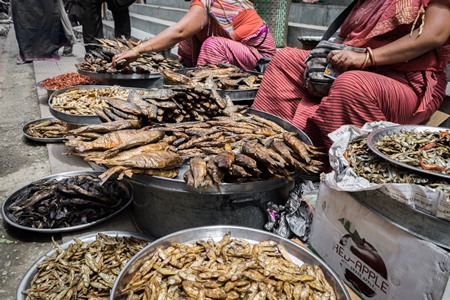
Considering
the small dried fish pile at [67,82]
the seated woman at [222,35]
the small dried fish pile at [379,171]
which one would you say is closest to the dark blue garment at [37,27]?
the small dried fish pile at [67,82]

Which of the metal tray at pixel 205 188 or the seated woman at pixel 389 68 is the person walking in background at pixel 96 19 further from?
the metal tray at pixel 205 188

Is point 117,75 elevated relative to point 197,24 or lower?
lower

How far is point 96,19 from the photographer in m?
7.42

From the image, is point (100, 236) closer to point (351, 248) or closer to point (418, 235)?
point (351, 248)

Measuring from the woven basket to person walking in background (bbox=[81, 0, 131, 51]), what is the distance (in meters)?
2.86

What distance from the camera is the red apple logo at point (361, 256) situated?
6.15 ft

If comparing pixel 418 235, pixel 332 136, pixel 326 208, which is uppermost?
pixel 332 136

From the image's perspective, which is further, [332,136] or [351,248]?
[332,136]

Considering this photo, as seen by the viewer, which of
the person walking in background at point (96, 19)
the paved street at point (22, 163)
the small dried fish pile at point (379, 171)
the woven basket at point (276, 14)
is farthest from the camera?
the person walking in background at point (96, 19)

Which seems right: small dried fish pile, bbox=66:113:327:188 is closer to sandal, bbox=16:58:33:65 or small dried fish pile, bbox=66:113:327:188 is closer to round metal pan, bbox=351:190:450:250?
round metal pan, bbox=351:190:450:250

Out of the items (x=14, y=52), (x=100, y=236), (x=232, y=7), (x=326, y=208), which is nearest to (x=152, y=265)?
(x=100, y=236)

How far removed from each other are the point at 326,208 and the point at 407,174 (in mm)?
562

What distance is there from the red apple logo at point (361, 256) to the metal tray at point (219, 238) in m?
0.25

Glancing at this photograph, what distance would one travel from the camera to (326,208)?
221 centimetres
